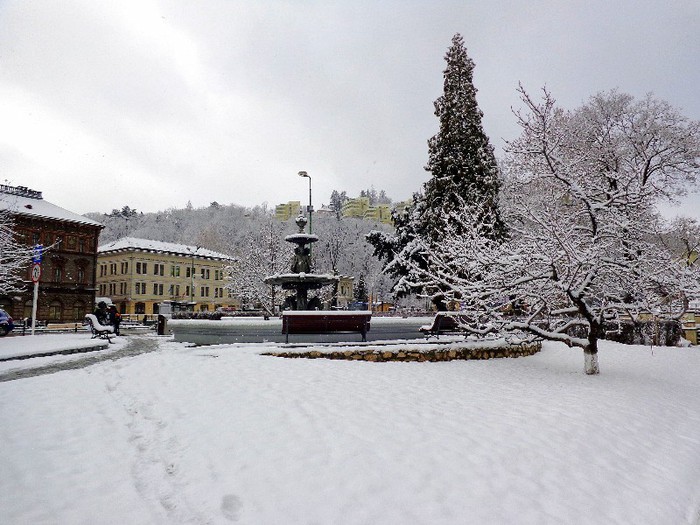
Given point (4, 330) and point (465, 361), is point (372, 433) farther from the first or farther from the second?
point (4, 330)

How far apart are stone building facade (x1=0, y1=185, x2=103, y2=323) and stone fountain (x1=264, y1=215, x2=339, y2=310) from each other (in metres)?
36.0

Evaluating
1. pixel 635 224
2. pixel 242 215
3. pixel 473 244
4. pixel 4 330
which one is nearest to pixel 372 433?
pixel 473 244

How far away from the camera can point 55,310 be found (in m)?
47.4

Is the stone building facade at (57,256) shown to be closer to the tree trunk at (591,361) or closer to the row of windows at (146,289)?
the row of windows at (146,289)

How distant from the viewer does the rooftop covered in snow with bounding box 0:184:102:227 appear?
45.6 m

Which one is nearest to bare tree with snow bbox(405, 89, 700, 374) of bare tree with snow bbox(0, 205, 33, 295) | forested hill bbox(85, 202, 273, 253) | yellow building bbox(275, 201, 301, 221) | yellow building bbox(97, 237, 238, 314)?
bare tree with snow bbox(0, 205, 33, 295)

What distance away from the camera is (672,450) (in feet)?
22.2

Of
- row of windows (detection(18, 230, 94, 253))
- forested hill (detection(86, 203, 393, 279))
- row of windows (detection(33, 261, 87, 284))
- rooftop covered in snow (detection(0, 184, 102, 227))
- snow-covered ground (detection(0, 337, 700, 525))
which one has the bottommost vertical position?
snow-covered ground (detection(0, 337, 700, 525))

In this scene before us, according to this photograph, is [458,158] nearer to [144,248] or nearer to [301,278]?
[301,278]

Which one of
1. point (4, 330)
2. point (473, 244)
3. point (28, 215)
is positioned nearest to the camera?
point (473, 244)

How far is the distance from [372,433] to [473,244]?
739cm

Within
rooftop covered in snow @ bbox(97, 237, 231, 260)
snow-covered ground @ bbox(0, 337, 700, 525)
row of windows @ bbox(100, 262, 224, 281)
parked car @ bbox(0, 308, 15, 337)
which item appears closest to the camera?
snow-covered ground @ bbox(0, 337, 700, 525)

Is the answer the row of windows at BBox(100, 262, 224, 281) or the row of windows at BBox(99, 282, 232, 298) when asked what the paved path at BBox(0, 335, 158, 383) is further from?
the row of windows at BBox(99, 282, 232, 298)

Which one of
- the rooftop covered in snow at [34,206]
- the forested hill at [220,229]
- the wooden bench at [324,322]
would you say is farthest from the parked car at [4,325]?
the forested hill at [220,229]
